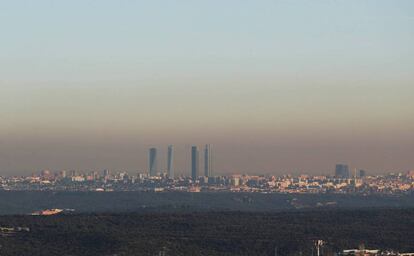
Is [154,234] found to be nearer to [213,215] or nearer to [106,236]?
[106,236]

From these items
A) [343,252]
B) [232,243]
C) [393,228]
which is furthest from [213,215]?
[343,252]

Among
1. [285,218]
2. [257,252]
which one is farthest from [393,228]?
[257,252]

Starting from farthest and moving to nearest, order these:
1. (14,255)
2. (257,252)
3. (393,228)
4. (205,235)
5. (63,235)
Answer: (393,228) < (205,235) < (63,235) < (257,252) < (14,255)

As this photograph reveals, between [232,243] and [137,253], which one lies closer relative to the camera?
[137,253]

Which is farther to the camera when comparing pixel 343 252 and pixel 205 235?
pixel 205 235

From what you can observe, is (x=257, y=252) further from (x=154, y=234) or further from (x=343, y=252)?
(x=154, y=234)

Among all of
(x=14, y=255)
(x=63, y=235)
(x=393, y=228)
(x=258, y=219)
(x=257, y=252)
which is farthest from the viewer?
(x=258, y=219)
